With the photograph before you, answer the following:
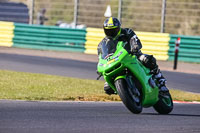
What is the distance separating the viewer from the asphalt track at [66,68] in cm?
1404

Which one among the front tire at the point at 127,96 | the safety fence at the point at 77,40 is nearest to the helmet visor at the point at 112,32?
the front tire at the point at 127,96

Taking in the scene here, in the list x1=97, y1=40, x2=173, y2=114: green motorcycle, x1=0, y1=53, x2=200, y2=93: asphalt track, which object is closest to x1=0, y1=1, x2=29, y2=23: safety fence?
x1=0, y1=53, x2=200, y2=93: asphalt track

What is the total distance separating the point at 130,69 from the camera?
7.23 metres

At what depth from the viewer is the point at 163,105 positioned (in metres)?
8.03

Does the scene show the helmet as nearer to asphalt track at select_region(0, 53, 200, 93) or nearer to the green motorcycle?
the green motorcycle

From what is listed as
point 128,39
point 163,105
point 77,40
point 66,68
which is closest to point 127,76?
point 128,39

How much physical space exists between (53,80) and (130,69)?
5.50m

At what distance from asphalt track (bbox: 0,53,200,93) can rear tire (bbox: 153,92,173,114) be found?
4497 mm

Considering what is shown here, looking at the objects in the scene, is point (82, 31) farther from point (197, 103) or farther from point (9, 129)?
point (9, 129)

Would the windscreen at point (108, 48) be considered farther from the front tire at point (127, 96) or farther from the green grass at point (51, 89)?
the green grass at point (51, 89)

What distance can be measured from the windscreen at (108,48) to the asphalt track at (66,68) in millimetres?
5567

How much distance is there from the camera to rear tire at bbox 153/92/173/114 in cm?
803

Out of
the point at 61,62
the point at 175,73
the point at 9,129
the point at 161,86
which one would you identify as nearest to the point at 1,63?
the point at 61,62

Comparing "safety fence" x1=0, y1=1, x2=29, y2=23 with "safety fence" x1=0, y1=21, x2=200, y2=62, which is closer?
"safety fence" x1=0, y1=21, x2=200, y2=62
